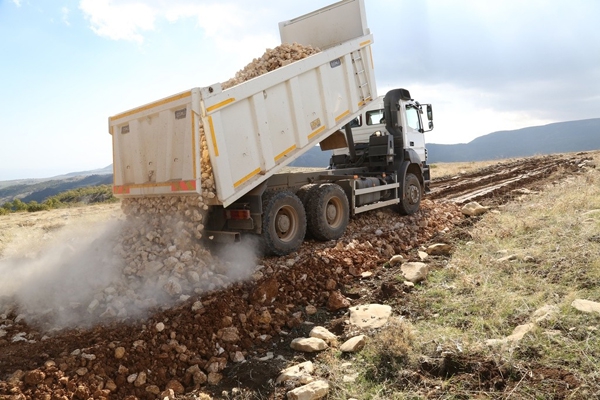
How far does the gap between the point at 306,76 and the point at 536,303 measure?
478cm

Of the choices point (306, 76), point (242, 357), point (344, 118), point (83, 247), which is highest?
point (306, 76)

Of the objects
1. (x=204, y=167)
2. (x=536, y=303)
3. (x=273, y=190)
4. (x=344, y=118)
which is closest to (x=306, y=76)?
(x=344, y=118)

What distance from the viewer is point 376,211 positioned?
1004 centimetres

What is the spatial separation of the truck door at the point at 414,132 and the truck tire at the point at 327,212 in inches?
120

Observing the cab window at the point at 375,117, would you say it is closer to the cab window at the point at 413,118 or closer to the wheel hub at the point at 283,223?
the cab window at the point at 413,118

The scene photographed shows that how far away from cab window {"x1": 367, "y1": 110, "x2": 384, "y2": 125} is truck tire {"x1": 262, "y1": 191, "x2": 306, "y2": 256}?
3.97 meters

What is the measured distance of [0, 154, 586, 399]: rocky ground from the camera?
3.56m

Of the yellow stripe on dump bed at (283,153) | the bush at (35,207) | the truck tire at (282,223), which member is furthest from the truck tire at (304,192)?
the bush at (35,207)

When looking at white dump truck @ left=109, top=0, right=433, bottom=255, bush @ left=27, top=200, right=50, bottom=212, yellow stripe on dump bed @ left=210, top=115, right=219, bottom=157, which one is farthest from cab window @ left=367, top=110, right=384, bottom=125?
bush @ left=27, top=200, right=50, bottom=212

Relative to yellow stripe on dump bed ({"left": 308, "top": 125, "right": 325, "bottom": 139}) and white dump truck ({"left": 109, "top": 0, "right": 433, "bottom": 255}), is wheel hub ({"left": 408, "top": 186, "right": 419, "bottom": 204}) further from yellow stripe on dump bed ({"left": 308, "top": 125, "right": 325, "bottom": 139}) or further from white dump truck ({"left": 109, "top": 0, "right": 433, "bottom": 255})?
yellow stripe on dump bed ({"left": 308, "top": 125, "right": 325, "bottom": 139})

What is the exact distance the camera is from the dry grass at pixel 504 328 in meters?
2.98

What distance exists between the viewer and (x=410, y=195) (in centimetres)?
1030

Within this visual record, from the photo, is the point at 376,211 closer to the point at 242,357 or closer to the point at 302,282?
the point at 302,282

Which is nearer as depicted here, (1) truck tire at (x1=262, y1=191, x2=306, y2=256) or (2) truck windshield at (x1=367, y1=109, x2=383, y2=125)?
(1) truck tire at (x1=262, y1=191, x2=306, y2=256)
